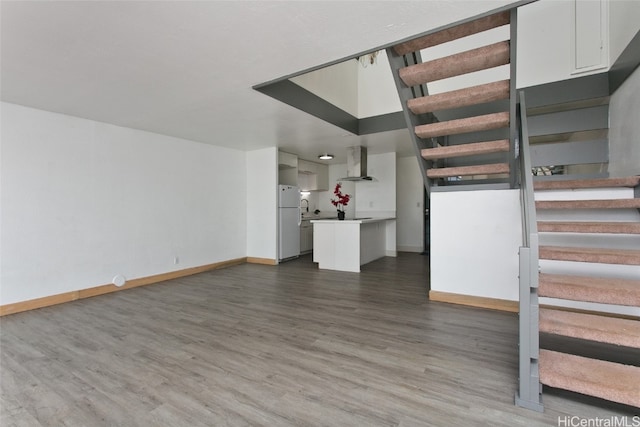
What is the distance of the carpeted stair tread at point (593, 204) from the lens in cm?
221

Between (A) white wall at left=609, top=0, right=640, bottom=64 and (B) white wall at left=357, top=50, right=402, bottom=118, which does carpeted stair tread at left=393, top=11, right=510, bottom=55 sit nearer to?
(A) white wall at left=609, top=0, right=640, bottom=64

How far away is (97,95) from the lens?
122 inches

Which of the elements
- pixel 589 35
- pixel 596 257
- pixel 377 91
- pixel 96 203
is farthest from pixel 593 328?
pixel 96 203

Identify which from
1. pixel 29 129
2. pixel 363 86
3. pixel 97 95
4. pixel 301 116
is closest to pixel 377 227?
pixel 363 86

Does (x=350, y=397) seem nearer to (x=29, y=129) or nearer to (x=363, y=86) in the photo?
(x=29, y=129)

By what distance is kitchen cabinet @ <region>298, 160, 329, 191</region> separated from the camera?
7675mm

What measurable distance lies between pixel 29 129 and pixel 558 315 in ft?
18.0

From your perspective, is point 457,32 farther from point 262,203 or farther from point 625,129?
point 262,203

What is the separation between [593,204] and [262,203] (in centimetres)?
510

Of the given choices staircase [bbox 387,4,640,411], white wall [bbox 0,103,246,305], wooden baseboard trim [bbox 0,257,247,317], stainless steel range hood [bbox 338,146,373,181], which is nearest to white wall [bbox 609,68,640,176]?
staircase [bbox 387,4,640,411]

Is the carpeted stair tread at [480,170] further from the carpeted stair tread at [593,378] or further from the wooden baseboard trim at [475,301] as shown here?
the carpeted stair tread at [593,378]

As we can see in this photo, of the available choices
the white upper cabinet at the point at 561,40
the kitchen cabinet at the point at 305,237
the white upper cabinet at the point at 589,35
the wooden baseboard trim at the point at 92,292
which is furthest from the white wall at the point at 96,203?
the white upper cabinet at the point at 589,35

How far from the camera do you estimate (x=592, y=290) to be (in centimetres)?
157

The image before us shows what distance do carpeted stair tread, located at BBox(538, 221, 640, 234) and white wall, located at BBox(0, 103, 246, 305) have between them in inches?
199
